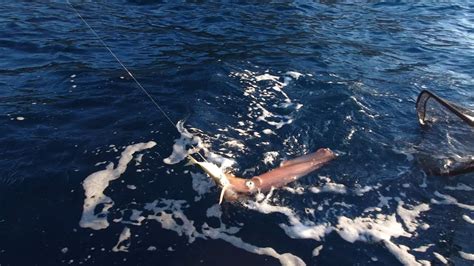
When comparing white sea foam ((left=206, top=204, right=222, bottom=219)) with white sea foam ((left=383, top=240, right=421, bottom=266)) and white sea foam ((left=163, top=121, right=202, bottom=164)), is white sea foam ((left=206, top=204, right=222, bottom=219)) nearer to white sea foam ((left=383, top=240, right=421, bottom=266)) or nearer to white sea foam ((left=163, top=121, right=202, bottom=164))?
white sea foam ((left=163, top=121, right=202, bottom=164))

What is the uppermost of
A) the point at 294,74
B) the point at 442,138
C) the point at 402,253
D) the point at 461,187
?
the point at 294,74

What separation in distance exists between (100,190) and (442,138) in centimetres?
598

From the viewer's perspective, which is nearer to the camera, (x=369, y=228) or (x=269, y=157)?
(x=369, y=228)

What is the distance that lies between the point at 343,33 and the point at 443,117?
5930mm

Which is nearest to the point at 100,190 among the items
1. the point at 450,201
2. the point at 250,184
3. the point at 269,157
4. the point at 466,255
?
the point at 250,184

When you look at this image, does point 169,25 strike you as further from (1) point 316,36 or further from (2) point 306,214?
(2) point 306,214

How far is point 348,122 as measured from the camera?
7.41 metres

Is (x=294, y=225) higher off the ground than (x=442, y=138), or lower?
lower

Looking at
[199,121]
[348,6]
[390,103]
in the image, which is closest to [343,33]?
[348,6]

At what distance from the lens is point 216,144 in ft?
21.9

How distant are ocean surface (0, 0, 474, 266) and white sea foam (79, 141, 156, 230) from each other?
2 centimetres

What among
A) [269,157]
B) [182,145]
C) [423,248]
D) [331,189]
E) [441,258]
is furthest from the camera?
[182,145]

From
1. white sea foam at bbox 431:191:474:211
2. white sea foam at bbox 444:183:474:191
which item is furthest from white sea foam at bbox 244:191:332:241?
white sea foam at bbox 444:183:474:191

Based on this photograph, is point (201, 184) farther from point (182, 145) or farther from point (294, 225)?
point (294, 225)
